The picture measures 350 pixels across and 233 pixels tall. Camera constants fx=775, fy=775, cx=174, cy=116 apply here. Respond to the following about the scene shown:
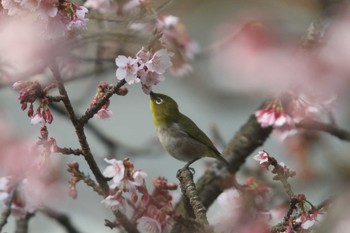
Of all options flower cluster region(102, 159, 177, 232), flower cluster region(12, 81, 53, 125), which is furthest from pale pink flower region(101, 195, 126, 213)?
flower cluster region(12, 81, 53, 125)

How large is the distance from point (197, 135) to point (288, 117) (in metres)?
0.38

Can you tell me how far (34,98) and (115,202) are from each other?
380mm

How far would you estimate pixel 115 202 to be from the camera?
78.7 inches

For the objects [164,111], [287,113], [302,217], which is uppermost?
[164,111]

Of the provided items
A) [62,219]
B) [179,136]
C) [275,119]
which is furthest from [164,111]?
[62,219]

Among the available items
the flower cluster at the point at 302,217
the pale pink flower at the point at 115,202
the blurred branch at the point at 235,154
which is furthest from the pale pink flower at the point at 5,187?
the blurred branch at the point at 235,154

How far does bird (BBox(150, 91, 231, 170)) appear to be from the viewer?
2.86 m

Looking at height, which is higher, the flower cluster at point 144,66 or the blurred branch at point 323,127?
the blurred branch at point 323,127

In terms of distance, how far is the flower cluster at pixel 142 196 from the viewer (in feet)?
6.68

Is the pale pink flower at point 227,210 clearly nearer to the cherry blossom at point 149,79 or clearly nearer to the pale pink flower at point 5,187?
the cherry blossom at point 149,79

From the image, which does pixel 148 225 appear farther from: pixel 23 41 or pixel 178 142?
pixel 178 142

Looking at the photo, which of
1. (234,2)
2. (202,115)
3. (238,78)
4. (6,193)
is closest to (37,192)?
(6,193)

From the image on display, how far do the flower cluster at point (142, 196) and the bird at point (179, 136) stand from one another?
590 millimetres

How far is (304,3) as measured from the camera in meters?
1.10
